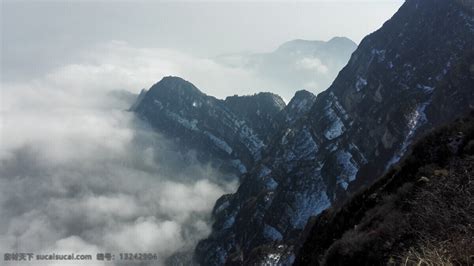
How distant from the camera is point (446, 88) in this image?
102688 mm

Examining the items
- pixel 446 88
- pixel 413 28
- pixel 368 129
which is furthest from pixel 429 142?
pixel 413 28

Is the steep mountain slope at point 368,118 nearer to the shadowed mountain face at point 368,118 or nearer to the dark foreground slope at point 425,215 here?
the shadowed mountain face at point 368,118

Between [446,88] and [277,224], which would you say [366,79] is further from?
[277,224]

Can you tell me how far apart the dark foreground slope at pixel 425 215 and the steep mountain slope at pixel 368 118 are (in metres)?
68.4

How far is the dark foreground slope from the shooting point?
42.8 ft

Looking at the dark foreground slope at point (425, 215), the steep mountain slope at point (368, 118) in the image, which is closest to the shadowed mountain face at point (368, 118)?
the steep mountain slope at point (368, 118)

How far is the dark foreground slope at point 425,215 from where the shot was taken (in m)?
13.0

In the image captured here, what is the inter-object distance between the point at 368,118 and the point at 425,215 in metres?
128

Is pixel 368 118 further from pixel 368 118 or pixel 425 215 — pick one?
pixel 425 215

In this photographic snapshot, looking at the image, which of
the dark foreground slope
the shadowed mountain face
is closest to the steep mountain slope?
the shadowed mountain face

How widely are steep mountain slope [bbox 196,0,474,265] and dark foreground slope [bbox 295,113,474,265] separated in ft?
225

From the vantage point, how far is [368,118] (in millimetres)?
138875

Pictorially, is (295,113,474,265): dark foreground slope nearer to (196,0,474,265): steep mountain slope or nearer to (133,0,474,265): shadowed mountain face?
(133,0,474,265): shadowed mountain face

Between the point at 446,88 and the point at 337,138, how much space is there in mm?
52986
